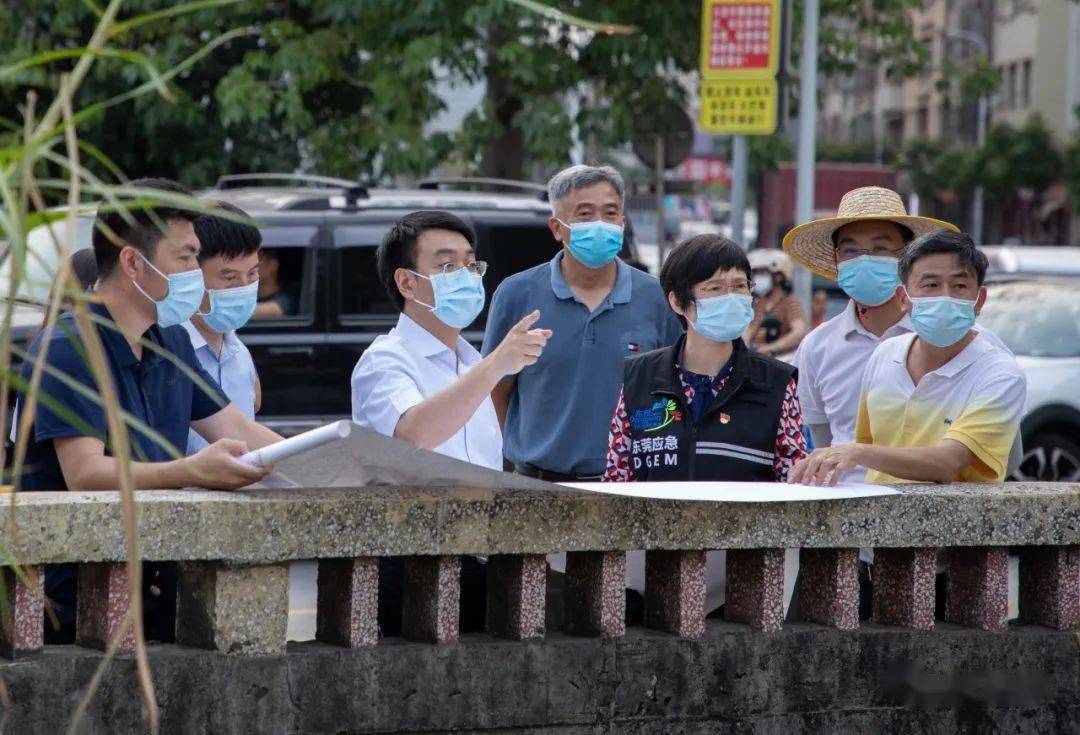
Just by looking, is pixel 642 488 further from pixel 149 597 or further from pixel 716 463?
pixel 149 597

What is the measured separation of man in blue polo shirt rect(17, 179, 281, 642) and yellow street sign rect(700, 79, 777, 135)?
10.7 meters

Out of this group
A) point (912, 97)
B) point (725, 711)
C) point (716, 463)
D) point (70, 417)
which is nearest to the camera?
point (70, 417)

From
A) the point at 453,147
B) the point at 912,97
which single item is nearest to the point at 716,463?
the point at 453,147

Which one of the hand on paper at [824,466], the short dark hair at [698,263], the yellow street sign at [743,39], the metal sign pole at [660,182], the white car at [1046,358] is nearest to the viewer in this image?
the hand on paper at [824,466]

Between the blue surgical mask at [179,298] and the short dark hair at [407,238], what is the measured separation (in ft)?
2.66

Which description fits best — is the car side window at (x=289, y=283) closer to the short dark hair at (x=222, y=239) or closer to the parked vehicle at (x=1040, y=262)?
the short dark hair at (x=222, y=239)

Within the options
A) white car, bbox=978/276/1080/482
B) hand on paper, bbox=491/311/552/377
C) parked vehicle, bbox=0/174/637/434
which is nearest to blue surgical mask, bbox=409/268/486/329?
hand on paper, bbox=491/311/552/377

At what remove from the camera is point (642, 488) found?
148 inches

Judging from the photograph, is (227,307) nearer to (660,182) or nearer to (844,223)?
(844,223)

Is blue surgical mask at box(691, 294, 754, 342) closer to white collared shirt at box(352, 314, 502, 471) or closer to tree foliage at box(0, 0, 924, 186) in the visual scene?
white collared shirt at box(352, 314, 502, 471)

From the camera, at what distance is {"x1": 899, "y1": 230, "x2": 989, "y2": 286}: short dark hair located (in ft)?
15.2

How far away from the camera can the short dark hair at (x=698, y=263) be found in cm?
473

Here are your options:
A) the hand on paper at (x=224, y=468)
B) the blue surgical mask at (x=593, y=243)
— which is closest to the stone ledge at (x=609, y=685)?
the hand on paper at (x=224, y=468)

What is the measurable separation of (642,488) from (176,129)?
54.4ft
